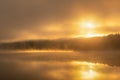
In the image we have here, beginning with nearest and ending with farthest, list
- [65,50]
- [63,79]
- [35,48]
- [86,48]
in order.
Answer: [63,79] < [86,48] < [65,50] < [35,48]

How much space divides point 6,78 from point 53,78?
3955 millimetres

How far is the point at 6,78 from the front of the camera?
35.2 meters

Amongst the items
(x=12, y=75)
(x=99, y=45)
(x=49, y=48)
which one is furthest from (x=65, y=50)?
(x=12, y=75)

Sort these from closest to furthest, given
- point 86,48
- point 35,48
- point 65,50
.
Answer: point 86,48, point 65,50, point 35,48

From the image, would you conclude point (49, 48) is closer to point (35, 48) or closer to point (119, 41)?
point (35, 48)

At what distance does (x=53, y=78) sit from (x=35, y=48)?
9589 centimetres

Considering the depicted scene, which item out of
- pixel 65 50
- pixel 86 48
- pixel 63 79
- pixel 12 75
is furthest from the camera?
pixel 65 50

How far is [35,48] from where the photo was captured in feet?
432

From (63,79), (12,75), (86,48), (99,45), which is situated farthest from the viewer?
(99,45)

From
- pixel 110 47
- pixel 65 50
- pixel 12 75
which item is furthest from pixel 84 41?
pixel 12 75

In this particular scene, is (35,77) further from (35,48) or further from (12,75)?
(35,48)

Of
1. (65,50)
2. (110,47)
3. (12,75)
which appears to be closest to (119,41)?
(110,47)

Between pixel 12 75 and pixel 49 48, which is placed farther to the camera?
pixel 49 48

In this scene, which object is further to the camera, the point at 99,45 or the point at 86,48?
the point at 99,45
